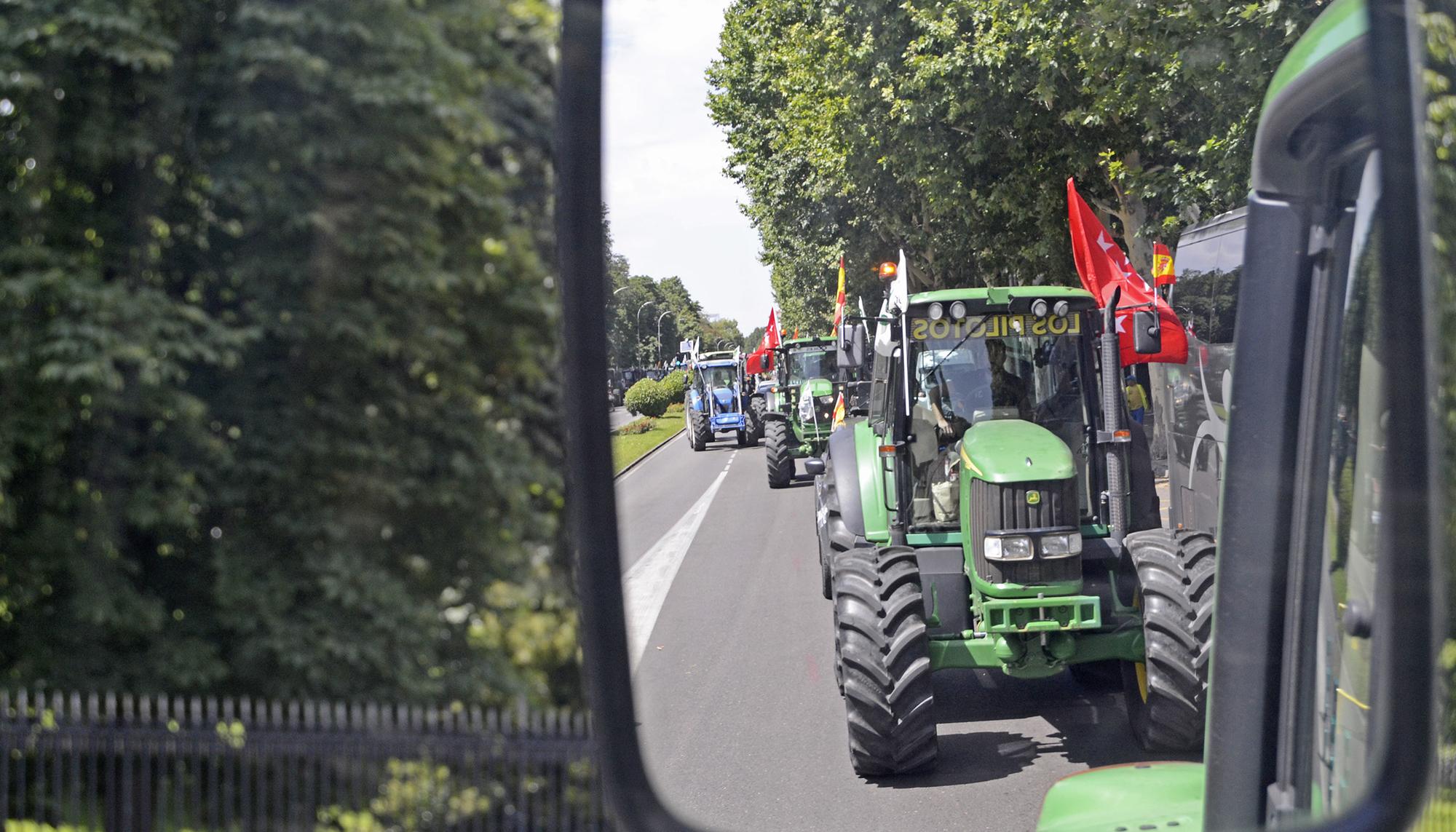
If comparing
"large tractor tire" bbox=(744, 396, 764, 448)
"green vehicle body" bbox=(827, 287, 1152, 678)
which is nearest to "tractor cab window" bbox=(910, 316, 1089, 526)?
"green vehicle body" bbox=(827, 287, 1152, 678)

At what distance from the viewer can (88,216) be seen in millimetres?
3963

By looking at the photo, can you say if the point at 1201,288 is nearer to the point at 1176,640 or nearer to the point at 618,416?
the point at 1176,640

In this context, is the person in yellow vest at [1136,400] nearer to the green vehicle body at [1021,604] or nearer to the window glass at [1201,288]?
the window glass at [1201,288]

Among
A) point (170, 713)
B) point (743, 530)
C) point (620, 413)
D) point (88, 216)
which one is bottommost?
point (743, 530)

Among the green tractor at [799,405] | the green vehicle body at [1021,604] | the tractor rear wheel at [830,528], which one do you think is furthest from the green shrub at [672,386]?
the green tractor at [799,405]

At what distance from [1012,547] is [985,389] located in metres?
1.34

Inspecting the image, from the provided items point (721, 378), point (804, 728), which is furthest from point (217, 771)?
point (721, 378)

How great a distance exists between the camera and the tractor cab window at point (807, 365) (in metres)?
22.3

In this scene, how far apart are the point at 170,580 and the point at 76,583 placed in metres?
0.37

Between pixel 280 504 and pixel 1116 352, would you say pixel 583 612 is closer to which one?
pixel 280 504

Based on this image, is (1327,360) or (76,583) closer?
(1327,360)

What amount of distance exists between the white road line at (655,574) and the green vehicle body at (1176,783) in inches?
33.0

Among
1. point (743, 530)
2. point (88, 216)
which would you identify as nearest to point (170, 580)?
point (88, 216)

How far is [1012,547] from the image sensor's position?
6.05m
